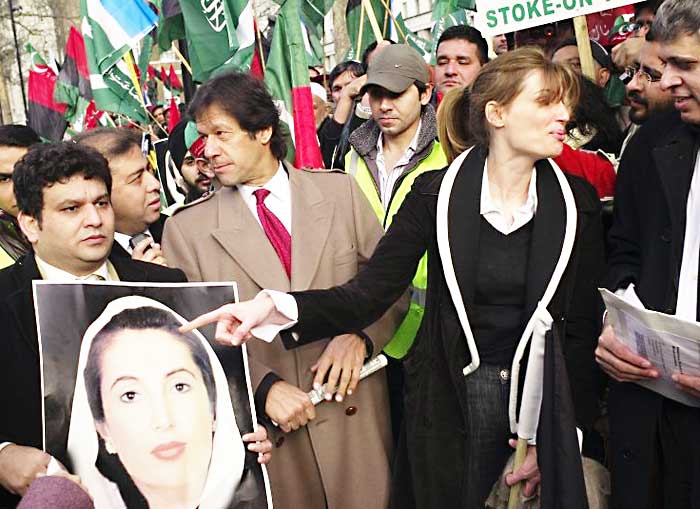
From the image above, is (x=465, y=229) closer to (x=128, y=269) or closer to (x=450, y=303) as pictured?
(x=450, y=303)

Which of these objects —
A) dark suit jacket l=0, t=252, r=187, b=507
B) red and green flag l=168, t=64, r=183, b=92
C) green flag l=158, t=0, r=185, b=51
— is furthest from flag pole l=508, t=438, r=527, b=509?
red and green flag l=168, t=64, r=183, b=92

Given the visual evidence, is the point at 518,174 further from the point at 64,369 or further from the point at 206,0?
the point at 206,0

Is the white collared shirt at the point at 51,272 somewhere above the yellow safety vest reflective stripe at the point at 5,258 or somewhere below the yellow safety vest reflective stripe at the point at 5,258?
below

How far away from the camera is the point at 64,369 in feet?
7.24

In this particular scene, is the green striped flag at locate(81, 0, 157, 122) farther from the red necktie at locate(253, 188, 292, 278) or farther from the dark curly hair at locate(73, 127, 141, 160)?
the red necktie at locate(253, 188, 292, 278)

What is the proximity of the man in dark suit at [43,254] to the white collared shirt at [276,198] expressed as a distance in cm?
55

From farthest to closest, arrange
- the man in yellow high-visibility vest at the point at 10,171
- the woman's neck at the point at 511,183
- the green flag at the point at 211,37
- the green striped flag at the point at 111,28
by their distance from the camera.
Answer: the green striped flag at the point at 111,28
the green flag at the point at 211,37
the man in yellow high-visibility vest at the point at 10,171
the woman's neck at the point at 511,183

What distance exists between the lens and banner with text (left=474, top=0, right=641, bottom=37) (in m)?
4.10

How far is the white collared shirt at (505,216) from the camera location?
9.27ft

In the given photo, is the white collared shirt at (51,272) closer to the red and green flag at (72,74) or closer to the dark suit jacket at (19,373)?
the dark suit jacket at (19,373)

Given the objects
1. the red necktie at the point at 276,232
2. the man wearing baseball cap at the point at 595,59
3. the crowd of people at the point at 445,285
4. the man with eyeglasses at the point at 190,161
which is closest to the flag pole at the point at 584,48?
the man wearing baseball cap at the point at 595,59

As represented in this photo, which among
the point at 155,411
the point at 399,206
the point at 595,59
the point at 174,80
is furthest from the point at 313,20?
the point at 174,80

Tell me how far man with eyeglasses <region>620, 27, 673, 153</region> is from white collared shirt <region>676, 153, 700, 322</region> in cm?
55

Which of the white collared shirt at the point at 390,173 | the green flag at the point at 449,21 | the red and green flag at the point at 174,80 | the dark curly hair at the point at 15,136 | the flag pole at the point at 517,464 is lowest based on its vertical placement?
the flag pole at the point at 517,464
